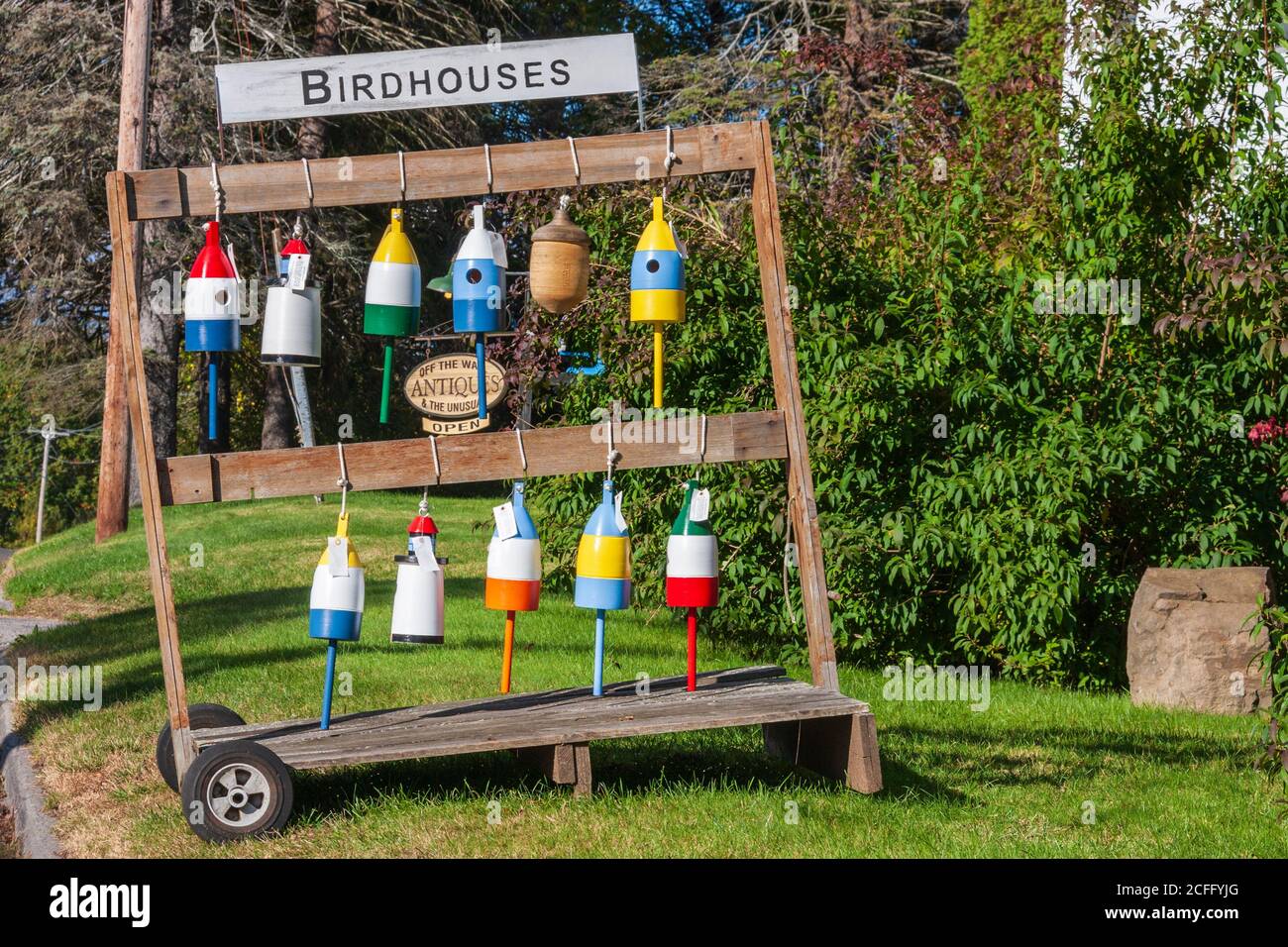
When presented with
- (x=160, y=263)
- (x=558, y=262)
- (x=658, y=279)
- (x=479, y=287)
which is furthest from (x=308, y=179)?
(x=160, y=263)

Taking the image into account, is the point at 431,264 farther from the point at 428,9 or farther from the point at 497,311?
the point at 497,311

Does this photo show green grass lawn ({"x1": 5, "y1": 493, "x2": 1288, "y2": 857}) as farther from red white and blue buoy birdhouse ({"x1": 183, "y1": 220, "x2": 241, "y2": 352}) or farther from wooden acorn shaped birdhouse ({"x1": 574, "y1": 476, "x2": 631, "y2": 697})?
red white and blue buoy birdhouse ({"x1": 183, "y1": 220, "x2": 241, "y2": 352})

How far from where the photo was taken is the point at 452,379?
7.58 metres

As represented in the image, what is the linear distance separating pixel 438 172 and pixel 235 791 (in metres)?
2.43

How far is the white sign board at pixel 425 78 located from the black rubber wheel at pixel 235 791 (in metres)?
2.33

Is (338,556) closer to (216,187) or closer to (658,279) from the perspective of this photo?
(216,187)

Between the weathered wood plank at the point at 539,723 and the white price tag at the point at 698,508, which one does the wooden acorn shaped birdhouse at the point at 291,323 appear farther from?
the white price tag at the point at 698,508

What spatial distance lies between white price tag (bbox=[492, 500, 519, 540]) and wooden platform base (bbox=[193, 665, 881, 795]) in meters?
0.74

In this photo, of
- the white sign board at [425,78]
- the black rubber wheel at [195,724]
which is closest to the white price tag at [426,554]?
the black rubber wheel at [195,724]

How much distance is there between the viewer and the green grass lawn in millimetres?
4855

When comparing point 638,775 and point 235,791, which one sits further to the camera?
point 638,775

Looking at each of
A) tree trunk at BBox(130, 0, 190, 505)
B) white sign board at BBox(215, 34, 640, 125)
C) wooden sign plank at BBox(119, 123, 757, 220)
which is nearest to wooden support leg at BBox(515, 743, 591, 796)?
wooden sign plank at BBox(119, 123, 757, 220)

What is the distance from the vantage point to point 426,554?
5051 mm

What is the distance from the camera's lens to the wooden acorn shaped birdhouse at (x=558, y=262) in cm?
520
